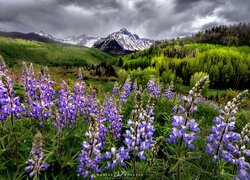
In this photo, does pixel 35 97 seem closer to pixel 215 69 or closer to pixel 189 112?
pixel 189 112

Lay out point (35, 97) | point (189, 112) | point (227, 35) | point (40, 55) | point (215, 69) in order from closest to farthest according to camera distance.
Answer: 1. point (189, 112)
2. point (35, 97)
3. point (215, 69)
4. point (227, 35)
5. point (40, 55)

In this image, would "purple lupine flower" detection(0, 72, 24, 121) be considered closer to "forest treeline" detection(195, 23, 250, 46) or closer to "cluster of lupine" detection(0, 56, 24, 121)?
"cluster of lupine" detection(0, 56, 24, 121)

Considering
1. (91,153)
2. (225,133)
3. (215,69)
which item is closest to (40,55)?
(215,69)

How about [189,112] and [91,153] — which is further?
[91,153]

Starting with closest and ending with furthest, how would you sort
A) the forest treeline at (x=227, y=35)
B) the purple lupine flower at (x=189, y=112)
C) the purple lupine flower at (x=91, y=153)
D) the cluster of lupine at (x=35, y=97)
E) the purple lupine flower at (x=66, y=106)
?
the purple lupine flower at (x=189, y=112) → the purple lupine flower at (x=91, y=153) → the cluster of lupine at (x=35, y=97) → the purple lupine flower at (x=66, y=106) → the forest treeline at (x=227, y=35)

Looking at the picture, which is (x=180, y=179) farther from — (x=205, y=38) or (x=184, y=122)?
(x=205, y=38)

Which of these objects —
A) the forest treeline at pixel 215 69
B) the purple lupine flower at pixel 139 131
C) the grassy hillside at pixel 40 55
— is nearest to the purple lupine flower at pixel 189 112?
the purple lupine flower at pixel 139 131

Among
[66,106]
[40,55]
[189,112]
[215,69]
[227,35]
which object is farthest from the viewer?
[40,55]

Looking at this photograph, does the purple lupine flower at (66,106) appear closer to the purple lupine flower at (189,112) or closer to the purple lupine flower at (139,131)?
the purple lupine flower at (139,131)

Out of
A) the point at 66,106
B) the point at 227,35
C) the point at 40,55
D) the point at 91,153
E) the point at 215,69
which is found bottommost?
the point at 91,153

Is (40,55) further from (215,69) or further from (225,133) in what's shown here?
(225,133)

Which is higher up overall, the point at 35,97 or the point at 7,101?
the point at 7,101

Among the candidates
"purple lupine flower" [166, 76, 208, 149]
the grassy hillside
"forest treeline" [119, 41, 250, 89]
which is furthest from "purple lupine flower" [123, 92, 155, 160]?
the grassy hillside

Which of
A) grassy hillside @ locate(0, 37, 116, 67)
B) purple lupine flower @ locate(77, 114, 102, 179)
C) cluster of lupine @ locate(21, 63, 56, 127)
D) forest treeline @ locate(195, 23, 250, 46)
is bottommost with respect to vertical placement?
purple lupine flower @ locate(77, 114, 102, 179)
